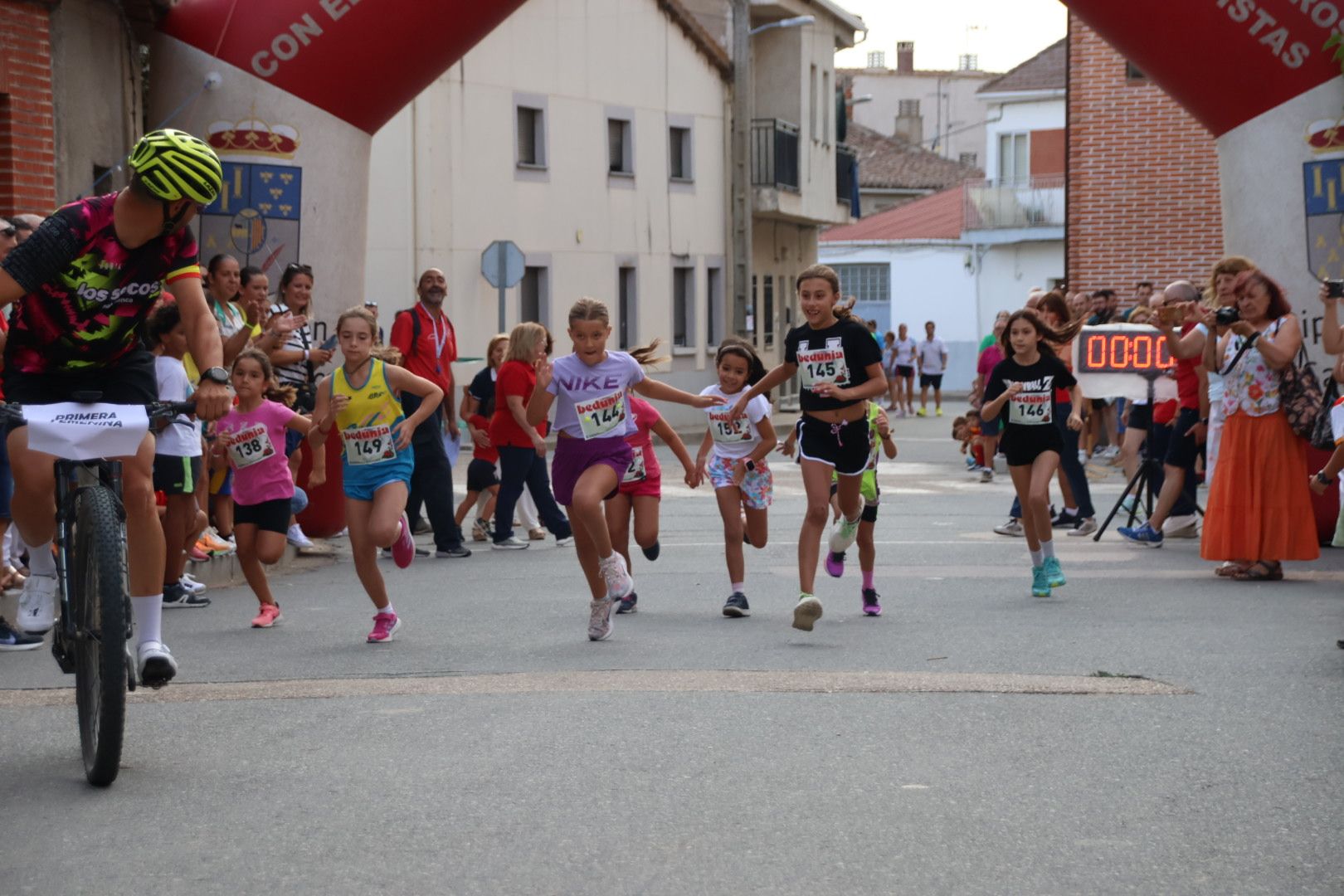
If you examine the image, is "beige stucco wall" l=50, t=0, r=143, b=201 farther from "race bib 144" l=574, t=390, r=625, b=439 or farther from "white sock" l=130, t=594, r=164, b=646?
"white sock" l=130, t=594, r=164, b=646

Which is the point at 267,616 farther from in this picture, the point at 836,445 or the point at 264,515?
the point at 836,445

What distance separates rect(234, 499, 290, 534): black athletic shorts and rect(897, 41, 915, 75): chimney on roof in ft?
300

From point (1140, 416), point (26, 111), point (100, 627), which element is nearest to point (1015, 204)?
point (1140, 416)

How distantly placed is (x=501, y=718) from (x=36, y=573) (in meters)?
1.66

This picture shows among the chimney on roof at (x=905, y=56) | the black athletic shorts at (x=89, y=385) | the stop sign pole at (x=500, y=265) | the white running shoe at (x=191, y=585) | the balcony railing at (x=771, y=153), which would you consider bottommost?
the white running shoe at (x=191, y=585)

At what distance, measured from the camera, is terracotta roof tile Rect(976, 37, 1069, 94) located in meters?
62.0

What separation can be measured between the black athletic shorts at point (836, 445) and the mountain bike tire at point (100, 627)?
14.9 feet

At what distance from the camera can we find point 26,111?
44.8 ft

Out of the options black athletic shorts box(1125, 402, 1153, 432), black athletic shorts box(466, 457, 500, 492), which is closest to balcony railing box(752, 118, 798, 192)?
black athletic shorts box(1125, 402, 1153, 432)

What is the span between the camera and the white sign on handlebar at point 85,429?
5941 mm

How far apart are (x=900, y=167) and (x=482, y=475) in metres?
64.8

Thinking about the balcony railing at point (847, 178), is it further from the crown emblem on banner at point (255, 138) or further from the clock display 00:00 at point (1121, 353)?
the crown emblem on banner at point (255, 138)

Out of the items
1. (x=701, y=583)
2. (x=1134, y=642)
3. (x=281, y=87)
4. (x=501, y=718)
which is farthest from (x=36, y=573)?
(x=281, y=87)

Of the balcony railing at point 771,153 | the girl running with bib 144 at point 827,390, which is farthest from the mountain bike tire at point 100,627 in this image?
the balcony railing at point 771,153
